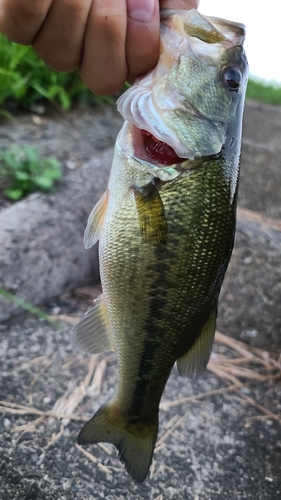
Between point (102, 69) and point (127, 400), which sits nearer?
point (102, 69)

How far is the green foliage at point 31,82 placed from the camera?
124 inches

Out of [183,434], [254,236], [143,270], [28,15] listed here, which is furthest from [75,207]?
[28,15]

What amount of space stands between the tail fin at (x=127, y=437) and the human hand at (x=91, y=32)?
860 mm

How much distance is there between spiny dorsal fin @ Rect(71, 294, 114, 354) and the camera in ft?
4.17

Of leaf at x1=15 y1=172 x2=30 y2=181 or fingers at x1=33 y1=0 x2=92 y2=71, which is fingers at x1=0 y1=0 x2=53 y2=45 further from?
leaf at x1=15 y1=172 x2=30 y2=181

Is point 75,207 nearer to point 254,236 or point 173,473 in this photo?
point 254,236

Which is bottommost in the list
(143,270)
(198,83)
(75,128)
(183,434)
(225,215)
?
(183,434)

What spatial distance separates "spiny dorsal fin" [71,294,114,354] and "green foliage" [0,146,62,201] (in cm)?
132

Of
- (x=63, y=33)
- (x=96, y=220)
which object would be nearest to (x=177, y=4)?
(x=63, y=33)

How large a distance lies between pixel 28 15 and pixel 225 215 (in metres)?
0.57

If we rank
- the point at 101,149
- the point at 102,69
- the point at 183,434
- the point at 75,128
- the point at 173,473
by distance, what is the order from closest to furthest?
the point at 102,69 < the point at 173,473 < the point at 183,434 < the point at 101,149 < the point at 75,128

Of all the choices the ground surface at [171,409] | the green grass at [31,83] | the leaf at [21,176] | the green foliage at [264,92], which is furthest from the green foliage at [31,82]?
the green foliage at [264,92]

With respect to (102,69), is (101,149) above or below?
below

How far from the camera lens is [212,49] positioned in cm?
111
